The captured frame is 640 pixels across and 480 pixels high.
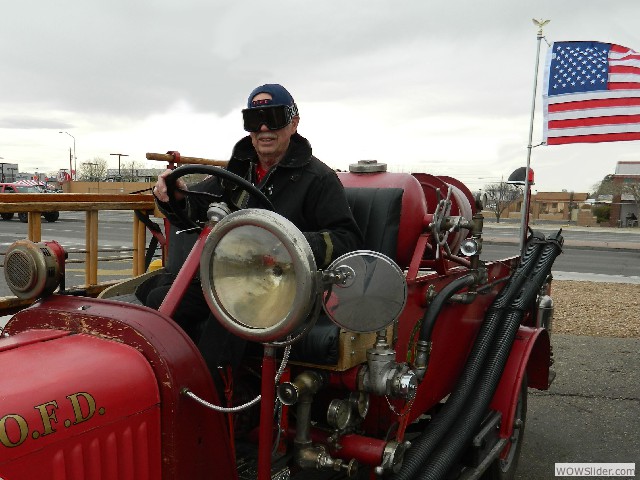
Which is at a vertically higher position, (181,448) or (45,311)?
(45,311)

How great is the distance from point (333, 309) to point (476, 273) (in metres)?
1.63

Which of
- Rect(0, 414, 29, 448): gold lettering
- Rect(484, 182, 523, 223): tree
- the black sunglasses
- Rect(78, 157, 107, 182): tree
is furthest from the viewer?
Rect(78, 157, 107, 182): tree

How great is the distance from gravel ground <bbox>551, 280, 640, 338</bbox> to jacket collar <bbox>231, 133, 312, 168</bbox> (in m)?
5.33

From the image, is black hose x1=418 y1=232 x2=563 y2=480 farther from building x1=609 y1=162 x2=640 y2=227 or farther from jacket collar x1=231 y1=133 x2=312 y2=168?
building x1=609 y1=162 x2=640 y2=227

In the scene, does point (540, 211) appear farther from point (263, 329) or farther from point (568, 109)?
point (263, 329)

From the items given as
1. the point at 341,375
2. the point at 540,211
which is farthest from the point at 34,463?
the point at 540,211

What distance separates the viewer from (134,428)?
162 centimetres

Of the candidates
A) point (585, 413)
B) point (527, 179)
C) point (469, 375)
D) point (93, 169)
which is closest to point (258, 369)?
point (469, 375)

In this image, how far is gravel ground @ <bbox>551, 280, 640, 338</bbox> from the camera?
7090 mm

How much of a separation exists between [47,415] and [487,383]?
2305 millimetres

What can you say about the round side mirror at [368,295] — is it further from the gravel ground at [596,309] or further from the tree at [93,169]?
the tree at [93,169]

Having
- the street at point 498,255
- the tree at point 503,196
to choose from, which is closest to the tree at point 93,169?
the street at point 498,255

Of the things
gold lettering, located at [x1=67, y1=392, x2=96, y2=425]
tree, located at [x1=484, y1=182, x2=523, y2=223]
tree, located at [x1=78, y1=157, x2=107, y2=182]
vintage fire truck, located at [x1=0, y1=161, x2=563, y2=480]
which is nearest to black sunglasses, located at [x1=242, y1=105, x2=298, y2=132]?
vintage fire truck, located at [x1=0, y1=161, x2=563, y2=480]

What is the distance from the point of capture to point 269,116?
96.8 inches
